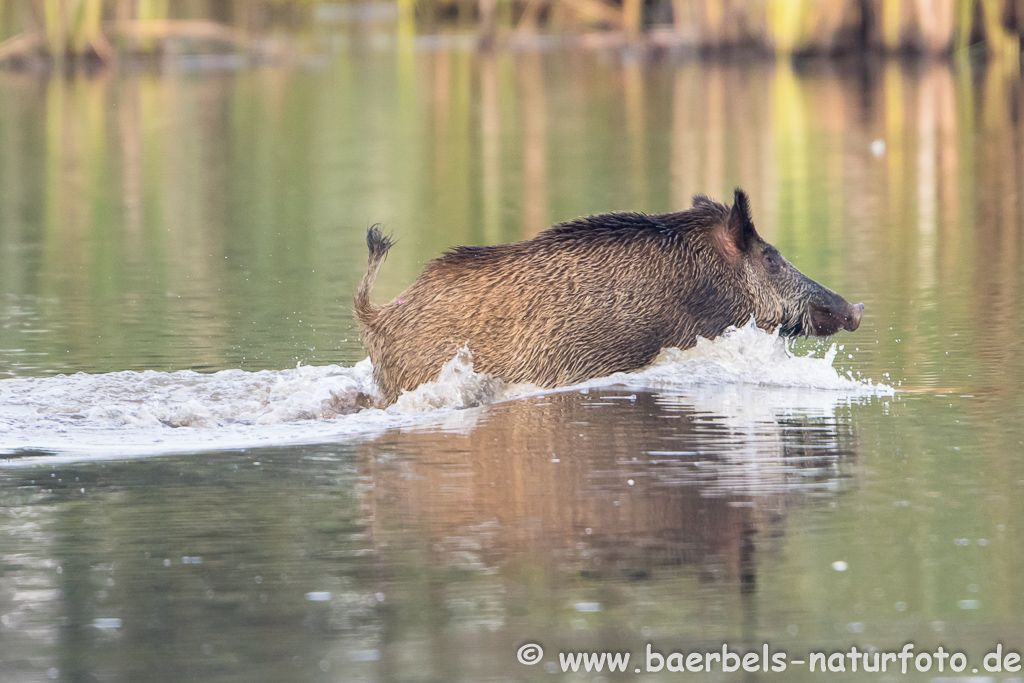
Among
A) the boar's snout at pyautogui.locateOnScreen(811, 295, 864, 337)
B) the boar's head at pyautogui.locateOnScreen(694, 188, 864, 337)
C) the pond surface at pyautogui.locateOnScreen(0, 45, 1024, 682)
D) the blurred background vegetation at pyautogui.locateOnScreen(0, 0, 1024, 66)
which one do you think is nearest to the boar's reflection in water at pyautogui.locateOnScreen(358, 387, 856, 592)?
the pond surface at pyautogui.locateOnScreen(0, 45, 1024, 682)

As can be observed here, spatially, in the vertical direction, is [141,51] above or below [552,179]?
above

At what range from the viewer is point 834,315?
927cm

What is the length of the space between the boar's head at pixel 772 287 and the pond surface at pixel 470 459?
221 millimetres

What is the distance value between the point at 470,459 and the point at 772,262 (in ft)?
8.29

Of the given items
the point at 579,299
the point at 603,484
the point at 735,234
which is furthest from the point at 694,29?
the point at 603,484

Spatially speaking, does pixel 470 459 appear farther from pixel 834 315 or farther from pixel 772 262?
pixel 834 315

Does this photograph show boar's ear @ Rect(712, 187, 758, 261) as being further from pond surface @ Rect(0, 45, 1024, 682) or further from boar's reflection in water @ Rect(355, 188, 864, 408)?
pond surface @ Rect(0, 45, 1024, 682)

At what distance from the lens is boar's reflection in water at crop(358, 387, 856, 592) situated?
5.84 metres

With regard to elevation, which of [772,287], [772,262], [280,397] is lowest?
[280,397]

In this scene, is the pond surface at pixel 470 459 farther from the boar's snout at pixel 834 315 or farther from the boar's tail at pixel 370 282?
the boar's tail at pixel 370 282

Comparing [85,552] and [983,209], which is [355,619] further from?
[983,209]

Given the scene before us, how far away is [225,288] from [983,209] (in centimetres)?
665

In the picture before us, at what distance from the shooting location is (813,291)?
9.23 metres

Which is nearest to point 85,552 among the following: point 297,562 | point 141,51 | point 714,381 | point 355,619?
point 297,562
